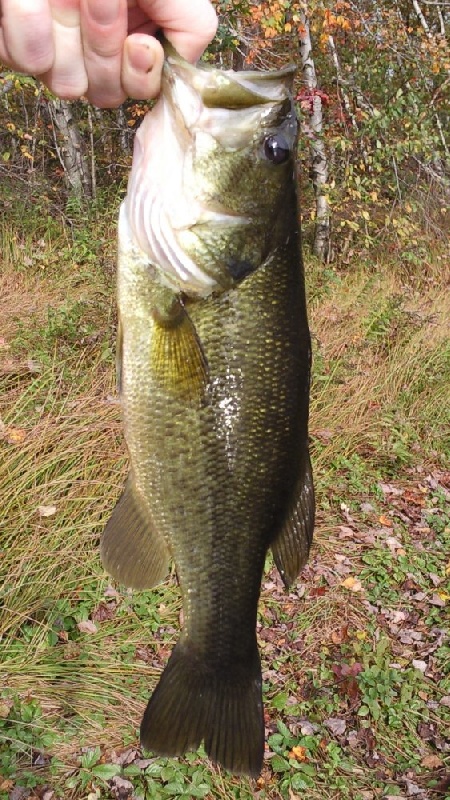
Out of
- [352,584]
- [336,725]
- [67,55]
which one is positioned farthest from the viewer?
[352,584]

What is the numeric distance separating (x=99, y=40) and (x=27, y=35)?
0.13 meters

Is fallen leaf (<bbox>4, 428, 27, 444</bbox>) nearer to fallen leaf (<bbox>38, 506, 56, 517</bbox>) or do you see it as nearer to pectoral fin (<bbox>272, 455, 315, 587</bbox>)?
fallen leaf (<bbox>38, 506, 56, 517</bbox>)

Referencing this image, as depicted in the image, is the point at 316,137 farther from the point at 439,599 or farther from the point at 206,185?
the point at 206,185

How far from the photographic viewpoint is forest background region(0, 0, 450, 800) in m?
3.34

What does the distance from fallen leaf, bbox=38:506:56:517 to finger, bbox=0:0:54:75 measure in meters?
2.96

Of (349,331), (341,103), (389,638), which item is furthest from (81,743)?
(341,103)

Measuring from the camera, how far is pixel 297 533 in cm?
166

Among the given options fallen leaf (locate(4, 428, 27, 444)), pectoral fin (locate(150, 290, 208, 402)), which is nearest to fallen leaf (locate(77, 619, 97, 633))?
fallen leaf (locate(4, 428, 27, 444))

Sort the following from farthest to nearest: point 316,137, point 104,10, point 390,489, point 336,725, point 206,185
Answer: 1. point 316,137
2. point 390,489
3. point 336,725
4. point 206,185
5. point 104,10

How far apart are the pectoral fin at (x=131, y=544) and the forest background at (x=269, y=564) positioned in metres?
2.00

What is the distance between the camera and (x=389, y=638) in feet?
14.6

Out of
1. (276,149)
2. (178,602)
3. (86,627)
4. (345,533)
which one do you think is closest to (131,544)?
(276,149)

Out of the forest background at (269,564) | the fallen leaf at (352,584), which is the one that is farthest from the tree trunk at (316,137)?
the fallen leaf at (352,584)

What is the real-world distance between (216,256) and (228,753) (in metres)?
1.27
